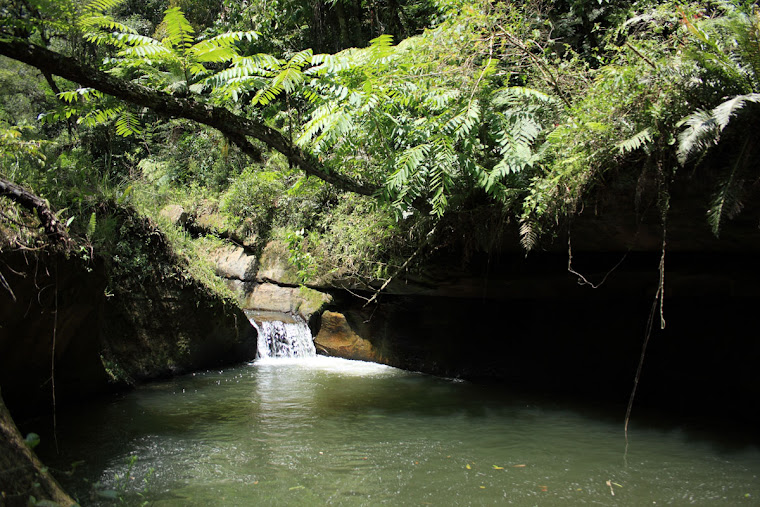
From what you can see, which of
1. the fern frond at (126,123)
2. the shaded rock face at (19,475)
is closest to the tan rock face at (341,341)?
the fern frond at (126,123)

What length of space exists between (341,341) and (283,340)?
51.6 inches

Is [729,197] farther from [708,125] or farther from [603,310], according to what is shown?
[603,310]

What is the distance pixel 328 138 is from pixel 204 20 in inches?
715

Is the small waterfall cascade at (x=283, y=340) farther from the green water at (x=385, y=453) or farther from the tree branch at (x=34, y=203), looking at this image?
A: the tree branch at (x=34, y=203)

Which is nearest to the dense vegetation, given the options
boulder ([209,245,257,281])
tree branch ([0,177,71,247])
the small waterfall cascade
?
tree branch ([0,177,71,247])

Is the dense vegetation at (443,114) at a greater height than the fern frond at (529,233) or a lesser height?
greater

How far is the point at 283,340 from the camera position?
10.8 meters

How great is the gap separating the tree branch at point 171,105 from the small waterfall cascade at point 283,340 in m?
5.09

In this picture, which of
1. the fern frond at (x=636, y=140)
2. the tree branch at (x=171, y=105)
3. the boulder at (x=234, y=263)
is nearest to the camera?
the fern frond at (x=636, y=140)

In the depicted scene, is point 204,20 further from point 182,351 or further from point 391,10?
point 182,351

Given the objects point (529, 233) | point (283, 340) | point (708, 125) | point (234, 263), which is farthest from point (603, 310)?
point (234, 263)

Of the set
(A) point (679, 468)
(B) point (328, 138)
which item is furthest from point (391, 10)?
(A) point (679, 468)

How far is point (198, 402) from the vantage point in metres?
7.08

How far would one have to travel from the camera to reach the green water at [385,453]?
419cm
